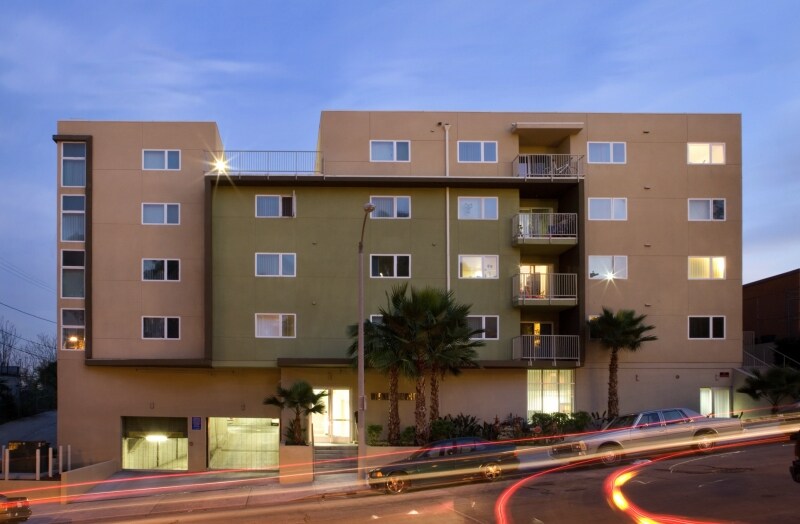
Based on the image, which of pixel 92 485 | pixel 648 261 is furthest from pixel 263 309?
pixel 648 261

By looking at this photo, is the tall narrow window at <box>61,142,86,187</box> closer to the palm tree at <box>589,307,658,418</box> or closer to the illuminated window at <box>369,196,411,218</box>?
the illuminated window at <box>369,196,411,218</box>

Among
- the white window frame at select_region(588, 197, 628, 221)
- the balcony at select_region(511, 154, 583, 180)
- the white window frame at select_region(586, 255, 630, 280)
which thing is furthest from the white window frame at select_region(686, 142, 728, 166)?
the white window frame at select_region(586, 255, 630, 280)

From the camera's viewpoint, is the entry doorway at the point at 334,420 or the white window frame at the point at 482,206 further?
the white window frame at the point at 482,206

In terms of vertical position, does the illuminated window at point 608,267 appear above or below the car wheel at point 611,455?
A: above

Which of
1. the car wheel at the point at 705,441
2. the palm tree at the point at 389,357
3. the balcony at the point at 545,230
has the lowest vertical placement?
the car wheel at the point at 705,441

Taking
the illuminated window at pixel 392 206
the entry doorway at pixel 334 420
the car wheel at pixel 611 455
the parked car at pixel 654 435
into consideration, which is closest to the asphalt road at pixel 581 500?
the car wheel at pixel 611 455

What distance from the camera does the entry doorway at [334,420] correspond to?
3109 cm

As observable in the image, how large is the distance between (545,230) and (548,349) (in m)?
4.95

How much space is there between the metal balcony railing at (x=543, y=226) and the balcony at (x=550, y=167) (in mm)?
1627

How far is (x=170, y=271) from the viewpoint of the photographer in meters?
31.9

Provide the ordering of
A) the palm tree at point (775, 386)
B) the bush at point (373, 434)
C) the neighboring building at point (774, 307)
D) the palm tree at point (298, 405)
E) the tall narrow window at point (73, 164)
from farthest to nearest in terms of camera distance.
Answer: the neighboring building at point (774, 307), the tall narrow window at point (73, 164), the palm tree at point (775, 386), the bush at point (373, 434), the palm tree at point (298, 405)

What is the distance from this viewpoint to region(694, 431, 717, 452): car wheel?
23.5 m

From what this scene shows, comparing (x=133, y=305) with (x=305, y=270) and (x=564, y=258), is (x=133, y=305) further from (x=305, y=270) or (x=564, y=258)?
(x=564, y=258)

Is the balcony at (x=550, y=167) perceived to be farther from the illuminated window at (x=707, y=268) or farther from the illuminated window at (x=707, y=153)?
the illuminated window at (x=707, y=268)
